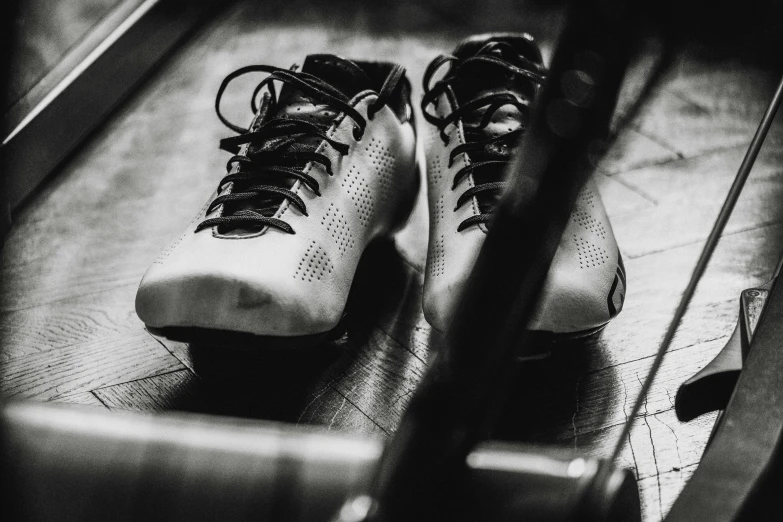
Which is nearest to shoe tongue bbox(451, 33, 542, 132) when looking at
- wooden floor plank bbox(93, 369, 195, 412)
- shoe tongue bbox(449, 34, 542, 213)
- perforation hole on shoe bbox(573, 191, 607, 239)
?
shoe tongue bbox(449, 34, 542, 213)

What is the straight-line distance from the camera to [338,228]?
1.94 feet

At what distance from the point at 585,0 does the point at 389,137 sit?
51cm

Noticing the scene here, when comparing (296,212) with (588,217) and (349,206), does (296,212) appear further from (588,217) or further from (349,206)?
(588,217)

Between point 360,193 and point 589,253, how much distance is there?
0.61ft

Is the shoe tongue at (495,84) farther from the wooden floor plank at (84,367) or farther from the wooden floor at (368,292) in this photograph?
the wooden floor plank at (84,367)

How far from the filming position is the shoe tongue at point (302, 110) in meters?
0.59

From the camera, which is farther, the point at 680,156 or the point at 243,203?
the point at 680,156

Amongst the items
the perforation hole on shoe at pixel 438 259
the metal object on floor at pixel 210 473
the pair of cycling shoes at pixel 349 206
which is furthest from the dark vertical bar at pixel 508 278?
the perforation hole on shoe at pixel 438 259

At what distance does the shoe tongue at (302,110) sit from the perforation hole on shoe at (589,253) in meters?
0.22

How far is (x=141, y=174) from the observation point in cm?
80

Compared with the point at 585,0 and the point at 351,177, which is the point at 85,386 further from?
the point at 585,0

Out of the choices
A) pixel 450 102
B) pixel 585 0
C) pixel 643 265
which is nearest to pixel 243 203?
pixel 450 102

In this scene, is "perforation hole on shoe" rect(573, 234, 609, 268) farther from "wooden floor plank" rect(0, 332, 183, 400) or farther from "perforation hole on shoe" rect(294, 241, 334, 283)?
"wooden floor plank" rect(0, 332, 183, 400)

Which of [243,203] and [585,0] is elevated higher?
[585,0]
